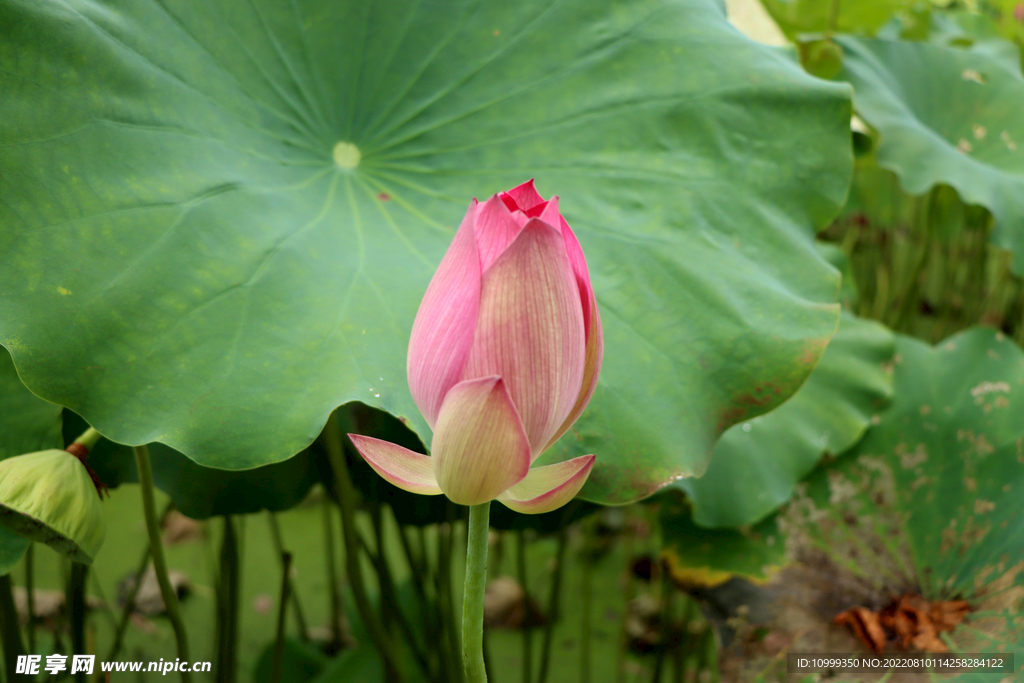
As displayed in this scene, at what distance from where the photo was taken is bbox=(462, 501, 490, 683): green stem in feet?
1.18

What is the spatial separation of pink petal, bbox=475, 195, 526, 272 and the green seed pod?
0.36 meters

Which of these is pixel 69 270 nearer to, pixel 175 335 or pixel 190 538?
pixel 175 335

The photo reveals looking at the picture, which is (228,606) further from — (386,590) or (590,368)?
(590,368)

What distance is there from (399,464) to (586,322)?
0.13 m

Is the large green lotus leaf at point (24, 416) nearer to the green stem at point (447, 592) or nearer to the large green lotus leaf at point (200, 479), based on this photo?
the large green lotus leaf at point (200, 479)

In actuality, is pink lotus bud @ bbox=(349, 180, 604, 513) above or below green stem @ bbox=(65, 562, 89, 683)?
above

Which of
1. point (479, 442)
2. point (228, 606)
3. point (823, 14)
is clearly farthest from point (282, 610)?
point (823, 14)

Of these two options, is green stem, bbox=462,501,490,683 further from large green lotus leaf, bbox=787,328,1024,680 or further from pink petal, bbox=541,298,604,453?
large green lotus leaf, bbox=787,328,1024,680

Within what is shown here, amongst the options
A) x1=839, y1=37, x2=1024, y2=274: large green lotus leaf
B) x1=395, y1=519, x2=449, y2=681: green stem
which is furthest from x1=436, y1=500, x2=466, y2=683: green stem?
x1=839, y1=37, x2=1024, y2=274: large green lotus leaf

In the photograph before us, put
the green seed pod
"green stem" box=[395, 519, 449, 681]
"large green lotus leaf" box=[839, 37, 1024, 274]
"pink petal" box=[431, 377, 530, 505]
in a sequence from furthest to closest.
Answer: "large green lotus leaf" box=[839, 37, 1024, 274] → "green stem" box=[395, 519, 449, 681] → the green seed pod → "pink petal" box=[431, 377, 530, 505]

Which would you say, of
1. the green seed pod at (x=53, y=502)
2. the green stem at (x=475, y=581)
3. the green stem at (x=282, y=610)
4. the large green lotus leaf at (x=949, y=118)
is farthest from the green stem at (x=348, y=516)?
the large green lotus leaf at (x=949, y=118)

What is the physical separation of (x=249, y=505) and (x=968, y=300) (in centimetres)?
174

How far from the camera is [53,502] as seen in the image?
0.47 m

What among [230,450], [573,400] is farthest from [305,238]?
[573,400]
